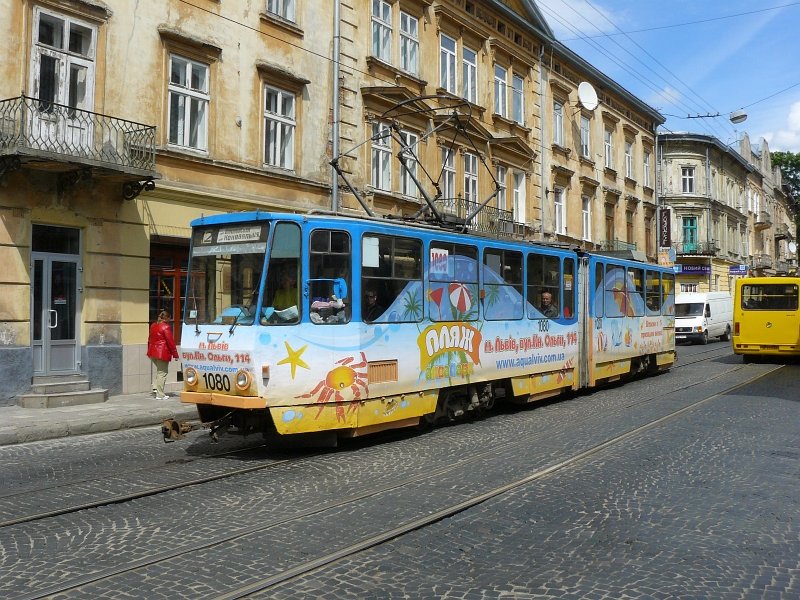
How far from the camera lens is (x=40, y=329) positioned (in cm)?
1373

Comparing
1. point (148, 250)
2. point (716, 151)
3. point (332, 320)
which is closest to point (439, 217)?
point (332, 320)

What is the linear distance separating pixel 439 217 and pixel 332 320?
11.2ft

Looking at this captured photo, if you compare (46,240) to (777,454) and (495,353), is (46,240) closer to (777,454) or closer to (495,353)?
(495,353)

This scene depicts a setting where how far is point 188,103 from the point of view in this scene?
16.0 meters

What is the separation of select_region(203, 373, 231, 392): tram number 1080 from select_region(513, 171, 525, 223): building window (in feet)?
67.2

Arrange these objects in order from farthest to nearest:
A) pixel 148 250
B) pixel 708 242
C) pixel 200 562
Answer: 1. pixel 708 242
2. pixel 148 250
3. pixel 200 562

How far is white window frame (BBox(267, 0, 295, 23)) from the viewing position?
17891mm

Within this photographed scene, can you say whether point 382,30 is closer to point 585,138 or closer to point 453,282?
point 453,282

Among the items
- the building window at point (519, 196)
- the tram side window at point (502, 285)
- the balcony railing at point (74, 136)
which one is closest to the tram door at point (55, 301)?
the balcony railing at point (74, 136)

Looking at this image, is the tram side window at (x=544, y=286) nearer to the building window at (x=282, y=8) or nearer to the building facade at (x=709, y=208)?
the building window at (x=282, y=8)

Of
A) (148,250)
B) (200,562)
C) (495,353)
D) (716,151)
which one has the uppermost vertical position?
(716,151)

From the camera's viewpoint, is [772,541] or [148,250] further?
[148,250]

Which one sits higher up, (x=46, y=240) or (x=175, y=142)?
(x=175, y=142)

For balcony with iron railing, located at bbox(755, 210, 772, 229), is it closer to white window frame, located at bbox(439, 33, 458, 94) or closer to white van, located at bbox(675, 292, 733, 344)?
white van, located at bbox(675, 292, 733, 344)
